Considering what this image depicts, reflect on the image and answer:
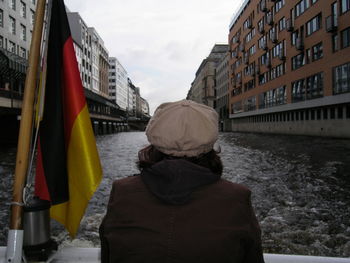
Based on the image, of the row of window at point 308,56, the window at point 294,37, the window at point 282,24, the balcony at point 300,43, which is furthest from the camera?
the window at point 282,24

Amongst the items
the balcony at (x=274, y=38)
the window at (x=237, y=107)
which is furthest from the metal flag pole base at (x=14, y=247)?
the window at (x=237, y=107)

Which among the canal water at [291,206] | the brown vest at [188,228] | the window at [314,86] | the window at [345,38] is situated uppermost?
the window at [345,38]

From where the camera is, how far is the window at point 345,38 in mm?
27625

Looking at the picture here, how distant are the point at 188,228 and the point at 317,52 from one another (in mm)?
36105

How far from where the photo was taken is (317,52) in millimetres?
33344

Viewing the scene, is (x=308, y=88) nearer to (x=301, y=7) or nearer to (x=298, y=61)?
(x=298, y=61)

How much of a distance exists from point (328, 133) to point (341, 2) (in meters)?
12.1

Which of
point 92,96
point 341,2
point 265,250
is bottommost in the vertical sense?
point 265,250

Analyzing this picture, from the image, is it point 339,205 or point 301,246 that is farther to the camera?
point 339,205

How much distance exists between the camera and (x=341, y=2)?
92.9ft

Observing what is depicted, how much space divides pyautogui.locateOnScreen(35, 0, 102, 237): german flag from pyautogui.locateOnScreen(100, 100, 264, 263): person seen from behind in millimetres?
1624

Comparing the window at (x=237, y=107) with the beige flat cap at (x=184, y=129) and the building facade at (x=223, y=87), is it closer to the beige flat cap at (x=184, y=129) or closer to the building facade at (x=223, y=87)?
the building facade at (x=223, y=87)

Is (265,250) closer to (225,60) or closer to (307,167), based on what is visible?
(307,167)

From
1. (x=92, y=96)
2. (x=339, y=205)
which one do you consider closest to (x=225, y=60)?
(x=92, y=96)
